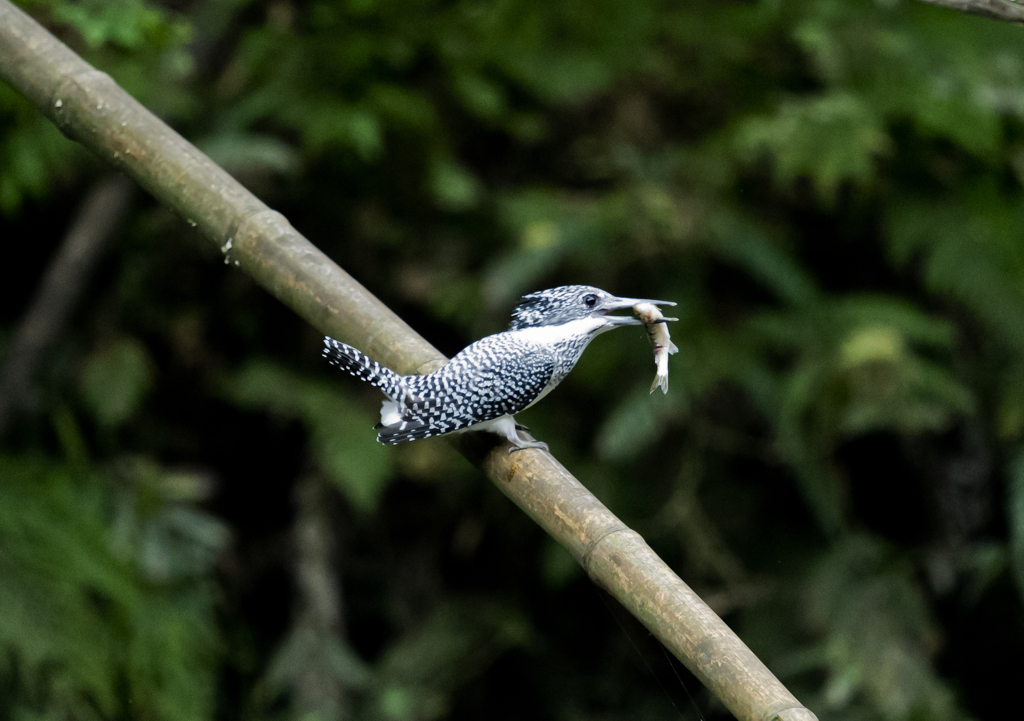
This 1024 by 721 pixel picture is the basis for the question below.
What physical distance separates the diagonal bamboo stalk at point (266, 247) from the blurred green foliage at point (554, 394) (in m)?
1.13

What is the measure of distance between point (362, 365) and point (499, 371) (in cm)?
29

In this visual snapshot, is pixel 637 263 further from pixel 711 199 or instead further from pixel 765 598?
pixel 765 598

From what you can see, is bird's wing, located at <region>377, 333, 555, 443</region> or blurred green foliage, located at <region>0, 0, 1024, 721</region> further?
blurred green foliage, located at <region>0, 0, 1024, 721</region>

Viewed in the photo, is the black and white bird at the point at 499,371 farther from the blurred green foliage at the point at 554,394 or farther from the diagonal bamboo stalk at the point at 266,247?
the blurred green foliage at the point at 554,394

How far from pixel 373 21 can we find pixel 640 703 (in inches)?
116

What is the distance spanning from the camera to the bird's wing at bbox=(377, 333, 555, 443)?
1849 millimetres

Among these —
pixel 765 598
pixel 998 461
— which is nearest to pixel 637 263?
pixel 765 598

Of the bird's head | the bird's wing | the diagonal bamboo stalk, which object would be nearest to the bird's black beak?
the bird's head

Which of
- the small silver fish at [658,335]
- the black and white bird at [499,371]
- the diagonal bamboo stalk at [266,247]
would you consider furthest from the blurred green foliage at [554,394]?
the small silver fish at [658,335]

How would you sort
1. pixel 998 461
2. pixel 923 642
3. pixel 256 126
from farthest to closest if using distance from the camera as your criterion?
pixel 256 126 < pixel 998 461 < pixel 923 642

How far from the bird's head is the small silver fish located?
0.07 meters

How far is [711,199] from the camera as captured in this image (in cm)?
370

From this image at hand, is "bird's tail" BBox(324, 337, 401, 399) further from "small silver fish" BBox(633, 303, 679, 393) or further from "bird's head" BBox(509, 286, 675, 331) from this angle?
"small silver fish" BBox(633, 303, 679, 393)

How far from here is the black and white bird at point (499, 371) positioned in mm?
1860
